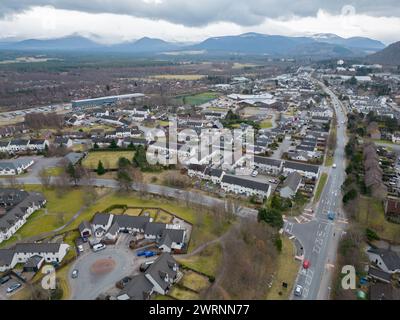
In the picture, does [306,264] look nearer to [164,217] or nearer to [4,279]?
[164,217]

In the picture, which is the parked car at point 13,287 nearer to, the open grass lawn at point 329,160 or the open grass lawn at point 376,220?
the open grass lawn at point 376,220

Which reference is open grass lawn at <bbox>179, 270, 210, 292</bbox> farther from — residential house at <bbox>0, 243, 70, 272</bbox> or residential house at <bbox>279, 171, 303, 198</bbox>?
residential house at <bbox>279, 171, 303, 198</bbox>

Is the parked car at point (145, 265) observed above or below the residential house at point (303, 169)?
below

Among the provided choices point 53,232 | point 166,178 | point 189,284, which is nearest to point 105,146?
point 166,178

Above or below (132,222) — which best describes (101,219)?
above

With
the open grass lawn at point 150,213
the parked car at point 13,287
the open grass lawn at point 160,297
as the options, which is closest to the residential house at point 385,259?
the open grass lawn at point 160,297

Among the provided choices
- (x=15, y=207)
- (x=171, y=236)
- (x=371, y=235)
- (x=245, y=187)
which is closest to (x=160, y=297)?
(x=171, y=236)
